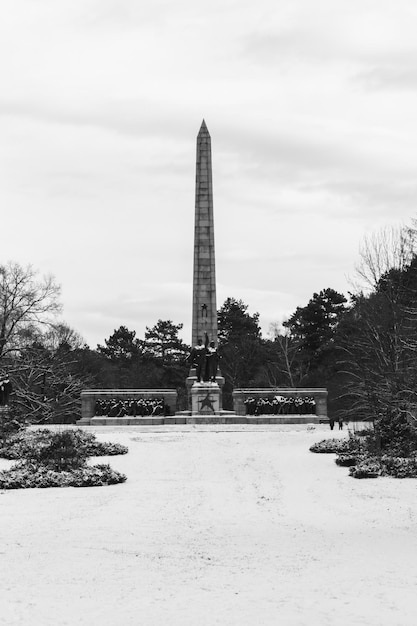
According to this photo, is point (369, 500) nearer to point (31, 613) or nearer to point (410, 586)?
point (410, 586)

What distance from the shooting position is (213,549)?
13.2 metres

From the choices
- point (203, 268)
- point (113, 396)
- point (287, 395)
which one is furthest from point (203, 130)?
point (113, 396)

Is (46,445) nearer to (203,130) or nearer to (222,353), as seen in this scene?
(203,130)

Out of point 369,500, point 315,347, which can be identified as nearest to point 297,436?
point 369,500

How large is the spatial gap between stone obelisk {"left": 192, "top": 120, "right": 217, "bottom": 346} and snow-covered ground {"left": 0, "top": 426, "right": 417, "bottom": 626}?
1933cm

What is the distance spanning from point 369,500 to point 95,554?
301 inches

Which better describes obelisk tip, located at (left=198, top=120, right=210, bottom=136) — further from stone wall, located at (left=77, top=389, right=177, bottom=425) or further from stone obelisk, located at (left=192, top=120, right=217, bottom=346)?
stone wall, located at (left=77, top=389, right=177, bottom=425)

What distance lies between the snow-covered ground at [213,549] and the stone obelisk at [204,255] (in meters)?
19.3

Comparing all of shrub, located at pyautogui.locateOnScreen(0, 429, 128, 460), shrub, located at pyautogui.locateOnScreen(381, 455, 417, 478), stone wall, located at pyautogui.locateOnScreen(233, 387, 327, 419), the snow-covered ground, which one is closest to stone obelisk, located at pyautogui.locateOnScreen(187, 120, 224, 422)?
stone wall, located at pyautogui.locateOnScreen(233, 387, 327, 419)

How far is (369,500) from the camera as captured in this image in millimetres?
18188

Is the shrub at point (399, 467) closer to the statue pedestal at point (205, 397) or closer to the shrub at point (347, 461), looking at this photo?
the shrub at point (347, 461)

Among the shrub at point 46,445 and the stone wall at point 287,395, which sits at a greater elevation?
the stone wall at point 287,395

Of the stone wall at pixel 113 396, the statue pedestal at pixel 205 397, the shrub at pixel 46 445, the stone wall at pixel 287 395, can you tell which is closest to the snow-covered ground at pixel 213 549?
the shrub at pixel 46 445

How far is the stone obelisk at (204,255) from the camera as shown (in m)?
42.5
